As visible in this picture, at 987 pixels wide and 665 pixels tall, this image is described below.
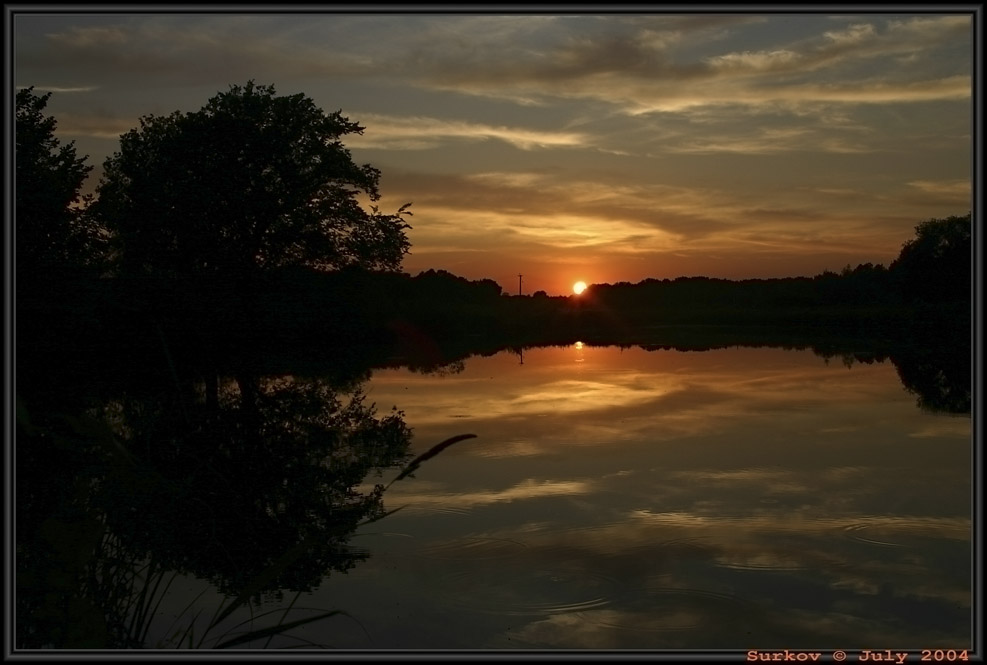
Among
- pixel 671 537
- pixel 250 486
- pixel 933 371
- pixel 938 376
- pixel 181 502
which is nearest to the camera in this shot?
pixel 181 502

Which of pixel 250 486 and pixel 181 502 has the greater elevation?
pixel 181 502

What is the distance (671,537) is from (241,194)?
29149mm

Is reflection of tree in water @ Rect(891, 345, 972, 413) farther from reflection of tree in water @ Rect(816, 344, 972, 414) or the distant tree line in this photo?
the distant tree line

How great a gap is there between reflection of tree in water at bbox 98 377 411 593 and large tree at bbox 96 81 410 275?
1727cm

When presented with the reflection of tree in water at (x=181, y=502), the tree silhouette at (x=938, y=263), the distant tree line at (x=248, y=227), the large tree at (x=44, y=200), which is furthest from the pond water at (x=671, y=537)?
the tree silhouette at (x=938, y=263)

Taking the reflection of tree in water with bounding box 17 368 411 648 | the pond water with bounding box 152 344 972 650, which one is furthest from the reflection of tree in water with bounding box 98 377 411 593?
the pond water with bounding box 152 344 972 650

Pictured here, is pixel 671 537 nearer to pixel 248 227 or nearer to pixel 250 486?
pixel 250 486

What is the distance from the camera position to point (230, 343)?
37.8 metres

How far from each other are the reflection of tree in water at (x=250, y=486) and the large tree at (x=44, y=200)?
3.93 metres

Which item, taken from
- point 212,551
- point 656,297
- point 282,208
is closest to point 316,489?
point 212,551

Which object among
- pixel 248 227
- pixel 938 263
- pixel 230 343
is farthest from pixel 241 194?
pixel 938 263

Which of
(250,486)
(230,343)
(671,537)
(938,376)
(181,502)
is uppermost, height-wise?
(230,343)

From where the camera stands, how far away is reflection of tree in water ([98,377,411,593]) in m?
5.79

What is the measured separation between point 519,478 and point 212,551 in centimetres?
450
